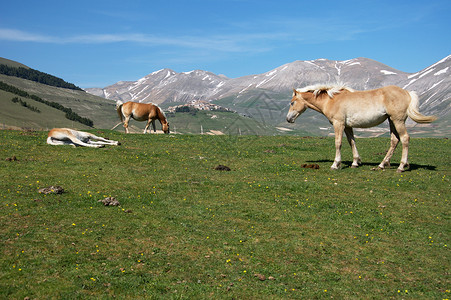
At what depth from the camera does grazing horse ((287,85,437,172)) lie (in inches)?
697

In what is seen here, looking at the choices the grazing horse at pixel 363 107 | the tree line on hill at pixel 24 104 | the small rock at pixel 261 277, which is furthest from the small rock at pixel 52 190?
the tree line on hill at pixel 24 104

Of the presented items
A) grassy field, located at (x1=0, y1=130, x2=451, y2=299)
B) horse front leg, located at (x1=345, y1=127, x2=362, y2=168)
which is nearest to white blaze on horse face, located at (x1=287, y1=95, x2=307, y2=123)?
horse front leg, located at (x1=345, y1=127, x2=362, y2=168)

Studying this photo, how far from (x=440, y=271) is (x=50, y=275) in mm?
8896

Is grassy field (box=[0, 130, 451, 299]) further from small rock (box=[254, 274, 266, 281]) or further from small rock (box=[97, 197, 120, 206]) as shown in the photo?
small rock (box=[97, 197, 120, 206])

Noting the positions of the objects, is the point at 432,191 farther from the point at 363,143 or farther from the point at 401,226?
the point at 363,143

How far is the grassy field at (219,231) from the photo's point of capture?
25.6 feet

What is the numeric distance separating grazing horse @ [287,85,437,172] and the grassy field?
6.41 ft

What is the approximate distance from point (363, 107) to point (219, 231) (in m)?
11.4

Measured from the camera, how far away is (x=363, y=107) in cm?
1836

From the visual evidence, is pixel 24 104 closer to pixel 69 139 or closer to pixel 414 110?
pixel 69 139

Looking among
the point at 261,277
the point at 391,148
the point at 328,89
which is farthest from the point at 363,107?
the point at 261,277

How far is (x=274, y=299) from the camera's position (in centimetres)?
743

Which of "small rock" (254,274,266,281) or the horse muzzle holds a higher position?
the horse muzzle

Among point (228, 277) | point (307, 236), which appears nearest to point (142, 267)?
point (228, 277)
